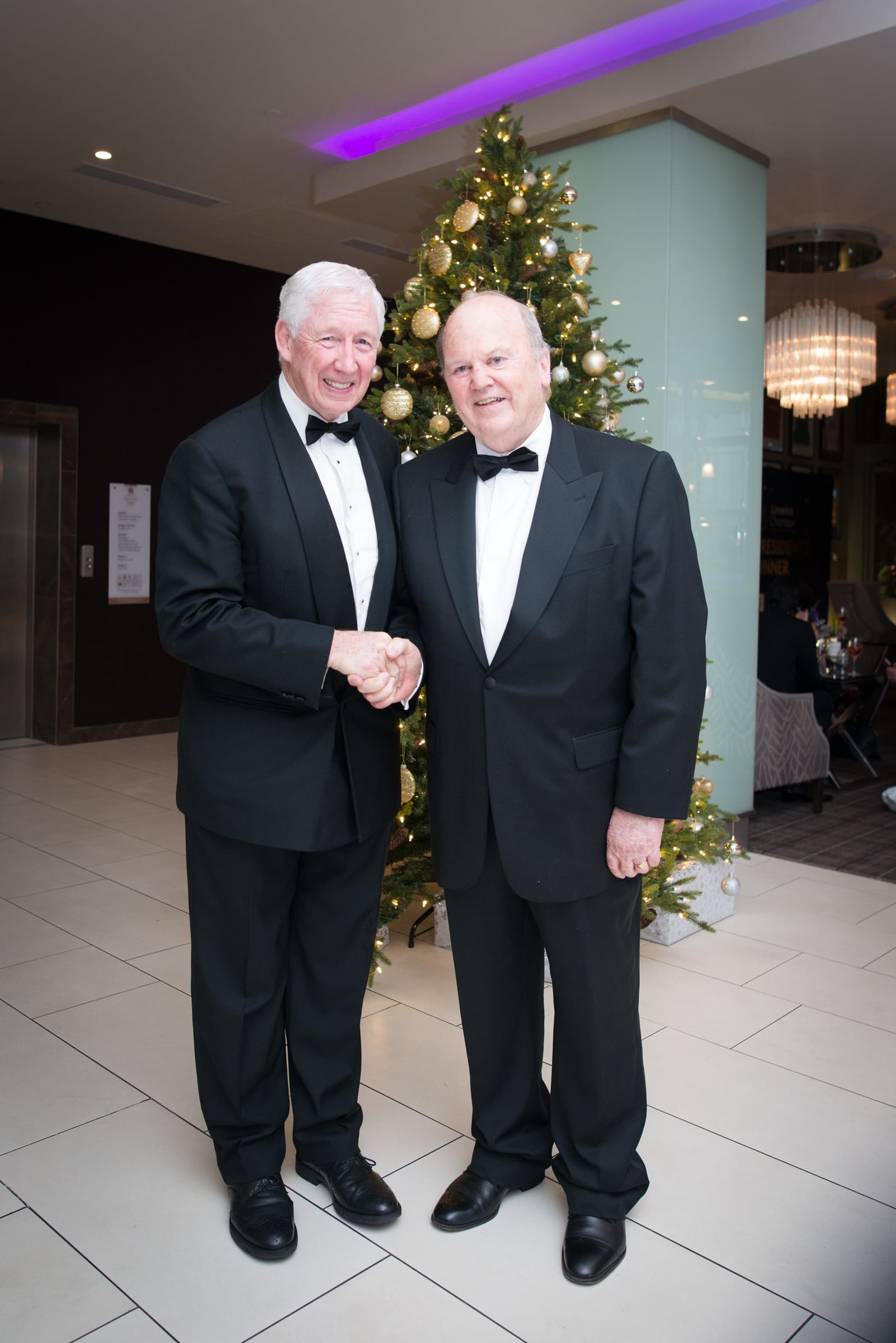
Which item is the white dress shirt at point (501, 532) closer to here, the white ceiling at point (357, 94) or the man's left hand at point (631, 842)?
the man's left hand at point (631, 842)

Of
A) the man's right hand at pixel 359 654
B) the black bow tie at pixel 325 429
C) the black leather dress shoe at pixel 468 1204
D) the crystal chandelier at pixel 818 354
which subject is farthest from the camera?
the crystal chandelier at pixel 818 354

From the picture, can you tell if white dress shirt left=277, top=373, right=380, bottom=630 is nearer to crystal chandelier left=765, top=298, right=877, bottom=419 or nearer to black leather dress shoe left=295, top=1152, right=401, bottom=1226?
black leather dress shoe left=295, top=1152, right=401, bottom=1226

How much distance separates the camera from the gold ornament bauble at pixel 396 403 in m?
3.38

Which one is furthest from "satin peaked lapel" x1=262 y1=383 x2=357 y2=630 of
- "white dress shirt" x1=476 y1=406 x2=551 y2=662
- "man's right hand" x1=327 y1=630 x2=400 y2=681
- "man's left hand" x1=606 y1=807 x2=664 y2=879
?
"man's left hand" x1=606 y1=807 x2=664 y2=879

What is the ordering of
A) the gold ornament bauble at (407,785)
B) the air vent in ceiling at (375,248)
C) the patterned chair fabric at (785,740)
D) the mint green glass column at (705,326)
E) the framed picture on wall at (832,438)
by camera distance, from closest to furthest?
the gold ornament bauble at (407,785) → the mint green glass column at (705,326) → the patterned chair fabric at (785,740) → the air vent in ceiling at (375,248) → the framed picture on wall at (832,438)

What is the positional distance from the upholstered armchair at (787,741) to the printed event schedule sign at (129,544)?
4.64 m

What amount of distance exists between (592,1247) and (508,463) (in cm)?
145

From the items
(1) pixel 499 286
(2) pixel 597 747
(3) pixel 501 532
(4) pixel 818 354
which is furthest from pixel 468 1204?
(4) pixel 818 354

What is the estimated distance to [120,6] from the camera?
4.37 metres

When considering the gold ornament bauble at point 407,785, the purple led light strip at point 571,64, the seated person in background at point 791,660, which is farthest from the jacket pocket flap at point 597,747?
the seated person in background at point 791,660

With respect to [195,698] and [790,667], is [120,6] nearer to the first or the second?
[195,698]

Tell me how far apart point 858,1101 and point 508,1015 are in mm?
1134

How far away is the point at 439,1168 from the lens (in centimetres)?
237

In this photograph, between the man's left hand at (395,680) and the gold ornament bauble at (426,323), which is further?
the gold ornament bauble at (426,323)
